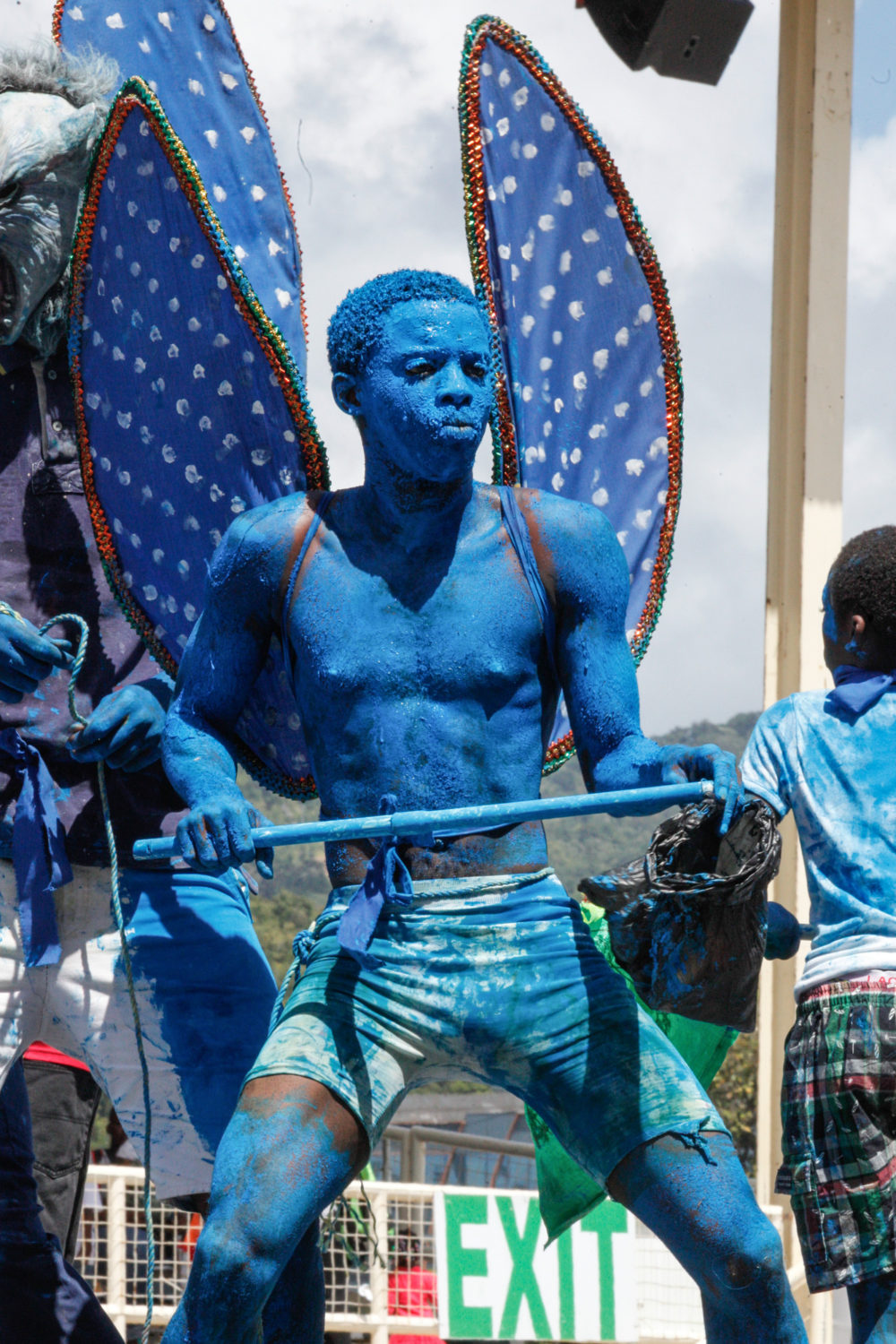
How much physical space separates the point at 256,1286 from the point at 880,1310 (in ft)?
3.64

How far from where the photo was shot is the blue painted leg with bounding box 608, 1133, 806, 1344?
223 centimetres

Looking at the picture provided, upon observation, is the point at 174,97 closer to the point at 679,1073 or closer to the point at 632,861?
the point at 632,861

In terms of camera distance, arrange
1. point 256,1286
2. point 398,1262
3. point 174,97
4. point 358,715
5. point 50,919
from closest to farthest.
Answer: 1. point 256,1286
2. point 358,715
3. point 50,919
4. point 174,97
5. point 398,1262

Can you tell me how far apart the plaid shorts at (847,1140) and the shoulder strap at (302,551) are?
107 centimetres

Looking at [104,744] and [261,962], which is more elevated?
[104,744]

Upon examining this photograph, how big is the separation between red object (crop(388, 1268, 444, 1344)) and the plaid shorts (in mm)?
2203

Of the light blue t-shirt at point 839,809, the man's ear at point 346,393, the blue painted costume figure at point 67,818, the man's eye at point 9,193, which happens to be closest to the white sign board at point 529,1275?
the blue painted costume figure at point 67,818

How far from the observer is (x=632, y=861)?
2.50 metres

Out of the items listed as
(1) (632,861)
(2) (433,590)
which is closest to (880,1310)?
(1) (632,861)

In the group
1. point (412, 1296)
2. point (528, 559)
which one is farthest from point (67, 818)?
point (412, 1296)

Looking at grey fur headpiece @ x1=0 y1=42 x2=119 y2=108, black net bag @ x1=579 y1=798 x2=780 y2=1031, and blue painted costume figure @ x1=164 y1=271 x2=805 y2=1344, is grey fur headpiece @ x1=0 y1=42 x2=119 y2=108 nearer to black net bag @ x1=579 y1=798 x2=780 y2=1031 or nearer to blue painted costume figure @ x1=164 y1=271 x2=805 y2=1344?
blue painted costume figure @ x1=164 y1=271 x2=805 y2=1344

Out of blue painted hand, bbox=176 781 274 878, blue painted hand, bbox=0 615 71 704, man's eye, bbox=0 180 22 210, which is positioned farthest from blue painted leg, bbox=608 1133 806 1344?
man's eye, bbox=0 180 22 210

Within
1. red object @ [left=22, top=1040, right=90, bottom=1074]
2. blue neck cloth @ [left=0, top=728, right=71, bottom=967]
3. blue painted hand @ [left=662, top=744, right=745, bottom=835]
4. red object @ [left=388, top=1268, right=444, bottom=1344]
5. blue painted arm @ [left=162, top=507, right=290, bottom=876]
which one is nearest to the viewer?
blue painted hand @ [left=662, top=744, right=745, bottom=835]

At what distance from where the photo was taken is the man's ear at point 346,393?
2652mm
